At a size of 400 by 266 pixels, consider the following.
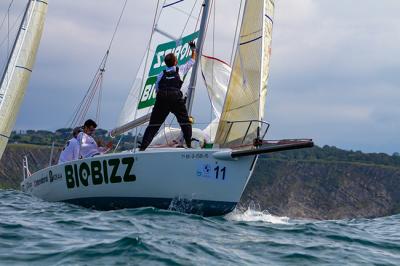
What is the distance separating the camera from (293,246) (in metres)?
9.87

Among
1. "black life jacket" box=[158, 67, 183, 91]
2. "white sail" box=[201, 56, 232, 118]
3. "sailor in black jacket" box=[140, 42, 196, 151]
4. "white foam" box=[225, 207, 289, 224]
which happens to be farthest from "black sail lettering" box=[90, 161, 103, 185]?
"white sail" box=[201, 56, 232, 118]

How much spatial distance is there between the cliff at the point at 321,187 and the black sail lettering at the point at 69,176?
54.8 m

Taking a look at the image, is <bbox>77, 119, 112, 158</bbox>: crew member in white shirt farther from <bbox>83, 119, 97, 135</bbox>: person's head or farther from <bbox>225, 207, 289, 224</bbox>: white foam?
<bbox>225, 207, 289, 224</bbox>: white foam

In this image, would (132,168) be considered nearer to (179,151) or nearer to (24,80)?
(179,151)

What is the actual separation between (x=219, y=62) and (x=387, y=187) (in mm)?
65773

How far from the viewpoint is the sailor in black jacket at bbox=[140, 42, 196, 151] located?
13008 mm

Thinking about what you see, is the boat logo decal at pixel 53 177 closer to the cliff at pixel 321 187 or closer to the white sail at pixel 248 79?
the white sail at pixel 248 79

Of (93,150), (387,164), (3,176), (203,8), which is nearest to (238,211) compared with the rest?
(93,150)

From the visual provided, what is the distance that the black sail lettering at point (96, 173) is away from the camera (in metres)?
13.3

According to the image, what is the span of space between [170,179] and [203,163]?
0.62 m

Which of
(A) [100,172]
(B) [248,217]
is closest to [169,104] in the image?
(A) [100,172]

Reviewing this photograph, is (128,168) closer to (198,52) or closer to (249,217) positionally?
(249,217)

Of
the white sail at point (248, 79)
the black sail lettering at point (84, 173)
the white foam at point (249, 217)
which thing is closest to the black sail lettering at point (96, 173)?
the black sail lettering at point (84, 173)

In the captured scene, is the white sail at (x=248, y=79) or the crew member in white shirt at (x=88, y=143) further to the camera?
Result: the crew member in white shirt at (x=88, y=143)
